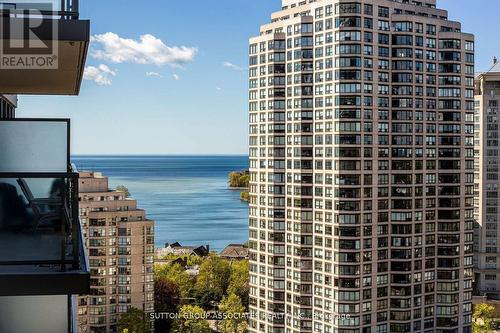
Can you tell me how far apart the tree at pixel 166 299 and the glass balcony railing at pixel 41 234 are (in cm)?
3604

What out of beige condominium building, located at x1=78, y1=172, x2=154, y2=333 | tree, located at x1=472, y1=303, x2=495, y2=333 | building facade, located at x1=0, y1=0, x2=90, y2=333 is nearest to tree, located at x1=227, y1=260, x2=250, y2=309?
beige condominium building, located at x1=78, y1=172, x2=154, y2=333

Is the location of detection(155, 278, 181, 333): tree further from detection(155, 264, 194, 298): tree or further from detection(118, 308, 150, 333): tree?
detection(118, 308, 150, 333): tree

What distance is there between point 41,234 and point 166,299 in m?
38.3

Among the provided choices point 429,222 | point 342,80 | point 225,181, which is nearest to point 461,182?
point 429,222

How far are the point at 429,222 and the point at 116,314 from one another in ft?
58.4

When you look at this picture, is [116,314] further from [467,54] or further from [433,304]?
[467,54]

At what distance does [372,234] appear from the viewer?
32375mm

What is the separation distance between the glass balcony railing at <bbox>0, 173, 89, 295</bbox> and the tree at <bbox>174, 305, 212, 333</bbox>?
3255 cm

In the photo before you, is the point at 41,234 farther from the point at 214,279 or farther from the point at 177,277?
the point at 214,279

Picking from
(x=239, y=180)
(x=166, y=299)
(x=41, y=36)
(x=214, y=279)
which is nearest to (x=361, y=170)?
(x=166, y=299)

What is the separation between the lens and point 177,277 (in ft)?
149

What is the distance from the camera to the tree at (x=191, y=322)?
36.0 m

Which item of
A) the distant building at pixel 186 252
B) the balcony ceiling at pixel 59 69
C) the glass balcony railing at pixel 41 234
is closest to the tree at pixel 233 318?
the distant building at pixel 186 252

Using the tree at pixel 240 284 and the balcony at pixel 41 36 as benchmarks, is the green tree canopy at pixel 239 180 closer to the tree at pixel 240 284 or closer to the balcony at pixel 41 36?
the tree at pixel 240 284
